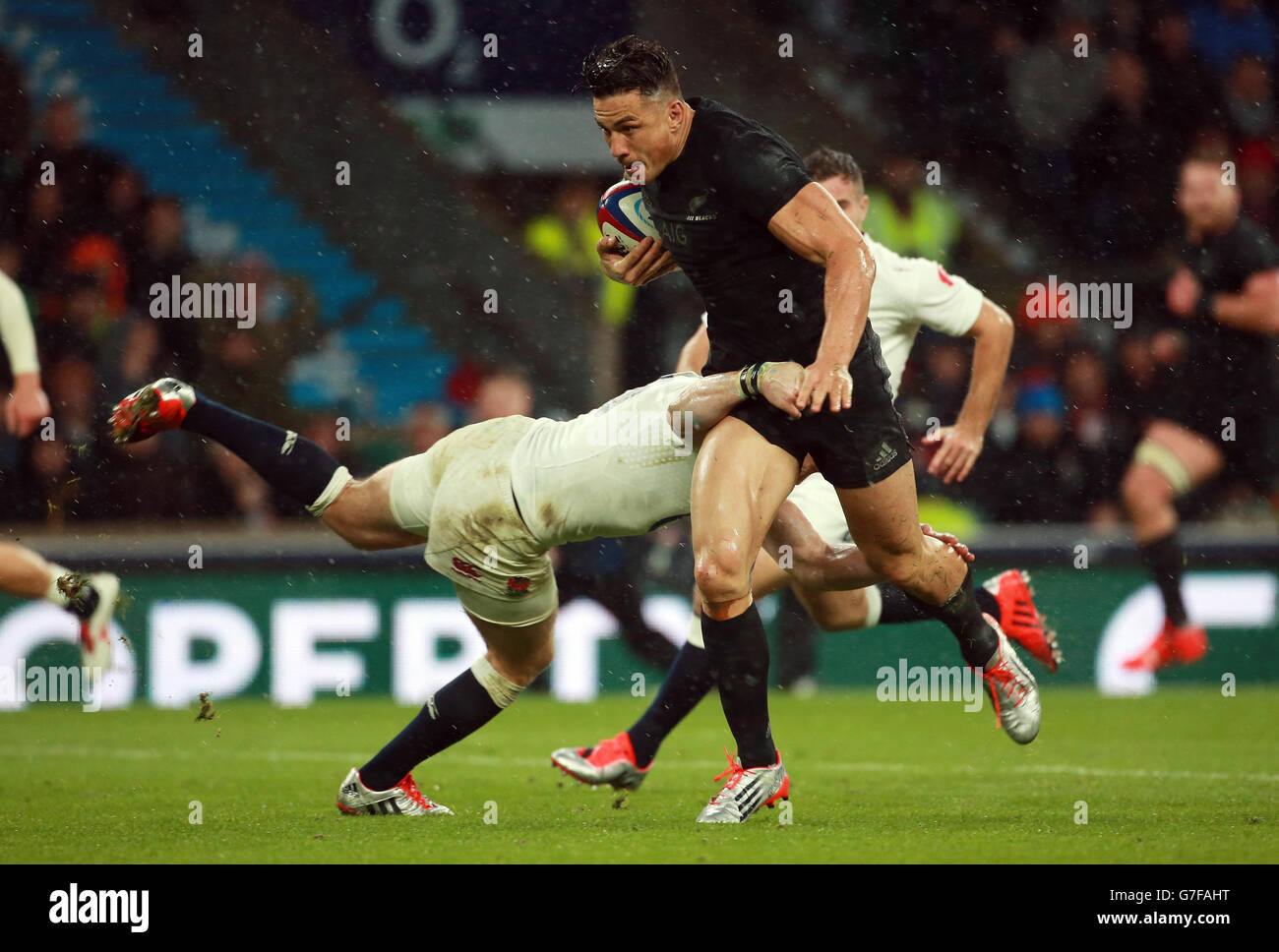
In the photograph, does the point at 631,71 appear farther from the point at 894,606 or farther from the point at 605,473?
the point at 894,606

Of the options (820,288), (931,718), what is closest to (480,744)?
(931,718)

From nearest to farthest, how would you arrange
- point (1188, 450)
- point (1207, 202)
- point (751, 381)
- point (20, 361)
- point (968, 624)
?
1. point (751, 381)
2. point (968, 624)
3. point (20, 361)
4. point (1207, 202)
5. point (1188, 450)

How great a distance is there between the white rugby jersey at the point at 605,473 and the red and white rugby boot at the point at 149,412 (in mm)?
1079

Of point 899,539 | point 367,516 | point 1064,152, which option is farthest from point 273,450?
point 1064,152

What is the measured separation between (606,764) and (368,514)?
121 centimetres

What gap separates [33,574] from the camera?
6887mm

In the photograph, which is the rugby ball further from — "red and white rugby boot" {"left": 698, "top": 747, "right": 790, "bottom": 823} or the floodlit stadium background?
the floodlit stadium background

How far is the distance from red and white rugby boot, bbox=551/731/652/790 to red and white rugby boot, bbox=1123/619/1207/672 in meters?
4.20

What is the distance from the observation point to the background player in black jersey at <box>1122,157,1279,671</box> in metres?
8.73

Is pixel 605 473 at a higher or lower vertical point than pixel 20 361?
lower

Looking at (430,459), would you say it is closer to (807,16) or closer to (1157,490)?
(1157,490)

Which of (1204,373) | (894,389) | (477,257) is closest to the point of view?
(894,389)

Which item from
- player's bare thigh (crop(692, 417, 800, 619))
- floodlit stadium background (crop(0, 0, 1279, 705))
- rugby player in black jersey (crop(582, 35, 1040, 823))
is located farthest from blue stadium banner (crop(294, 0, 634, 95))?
player's bare thigh (crop(692, 417, 800, 619))

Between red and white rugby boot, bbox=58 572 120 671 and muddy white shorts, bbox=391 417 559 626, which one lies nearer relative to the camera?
muddy white shorts, bbox=391 417 559 626
